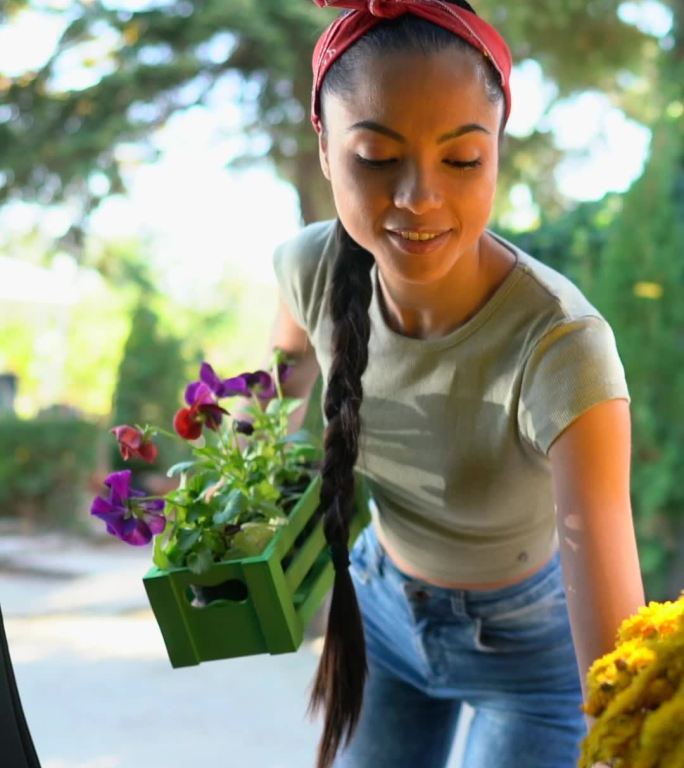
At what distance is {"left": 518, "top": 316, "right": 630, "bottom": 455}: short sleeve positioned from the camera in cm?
88

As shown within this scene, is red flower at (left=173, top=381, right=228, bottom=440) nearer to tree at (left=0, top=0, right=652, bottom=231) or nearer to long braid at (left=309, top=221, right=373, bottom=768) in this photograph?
long braid at (left=309, top=221, right=373, bottom=768)

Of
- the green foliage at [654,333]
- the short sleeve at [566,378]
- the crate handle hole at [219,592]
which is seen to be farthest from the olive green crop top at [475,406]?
the green foliage at [654,333]

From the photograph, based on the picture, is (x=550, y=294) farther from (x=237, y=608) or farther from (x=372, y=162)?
(x=237, y=608)

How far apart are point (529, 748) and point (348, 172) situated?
0.59m

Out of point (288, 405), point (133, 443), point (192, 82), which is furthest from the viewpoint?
point (192, 82)

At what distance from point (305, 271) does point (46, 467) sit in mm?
5371

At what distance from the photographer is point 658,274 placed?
3084mm

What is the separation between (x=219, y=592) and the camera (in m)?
0.98

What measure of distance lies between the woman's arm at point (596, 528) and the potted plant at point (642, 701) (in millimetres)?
132

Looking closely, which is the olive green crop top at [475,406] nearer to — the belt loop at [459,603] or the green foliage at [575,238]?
the belt loop at [459,603]

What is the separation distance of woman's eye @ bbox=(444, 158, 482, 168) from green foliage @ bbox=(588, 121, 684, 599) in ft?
7.38

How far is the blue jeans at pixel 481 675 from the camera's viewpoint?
44.4 inches

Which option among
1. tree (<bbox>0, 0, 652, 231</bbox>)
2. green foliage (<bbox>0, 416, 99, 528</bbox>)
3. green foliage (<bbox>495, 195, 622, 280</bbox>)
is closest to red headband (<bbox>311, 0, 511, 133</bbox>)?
green foliage (<bbox>495, 195, 622, 280</bbox>)

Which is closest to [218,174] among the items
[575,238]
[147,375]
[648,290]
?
[147,375]
